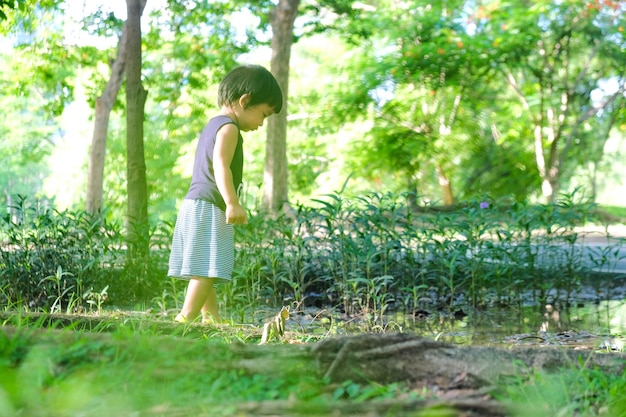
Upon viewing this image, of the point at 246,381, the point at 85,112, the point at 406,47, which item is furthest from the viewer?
the point at 85,112

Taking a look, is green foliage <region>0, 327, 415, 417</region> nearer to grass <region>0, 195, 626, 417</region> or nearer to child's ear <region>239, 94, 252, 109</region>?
grass <region>0, 195, 626, 417</region>

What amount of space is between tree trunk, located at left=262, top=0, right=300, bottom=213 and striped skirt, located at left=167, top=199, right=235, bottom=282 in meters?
8.95

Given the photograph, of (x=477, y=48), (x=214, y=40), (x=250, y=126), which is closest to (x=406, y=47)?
(x=477, y=48)

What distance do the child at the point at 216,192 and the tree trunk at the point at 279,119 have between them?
29.2 feet

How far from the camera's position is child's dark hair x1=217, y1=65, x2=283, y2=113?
4910 mm

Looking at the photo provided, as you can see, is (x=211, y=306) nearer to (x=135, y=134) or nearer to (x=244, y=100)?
(x=244, y=100)

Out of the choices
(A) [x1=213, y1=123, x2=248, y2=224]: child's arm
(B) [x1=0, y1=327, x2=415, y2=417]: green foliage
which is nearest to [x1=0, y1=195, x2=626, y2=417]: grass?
(B) [x1=0, y1=327, x2=415, y2=417]: green foliage

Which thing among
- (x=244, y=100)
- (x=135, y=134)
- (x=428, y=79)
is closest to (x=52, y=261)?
(x=135, y=134)

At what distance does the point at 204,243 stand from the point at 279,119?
9.34 m

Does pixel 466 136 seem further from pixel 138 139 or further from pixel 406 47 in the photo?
pixel 138 139

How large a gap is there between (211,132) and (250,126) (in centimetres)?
26

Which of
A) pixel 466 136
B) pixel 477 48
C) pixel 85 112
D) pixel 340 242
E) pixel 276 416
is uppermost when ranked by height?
pixel 85 112

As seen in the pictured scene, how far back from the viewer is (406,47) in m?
22.7

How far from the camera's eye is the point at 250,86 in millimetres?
4910
